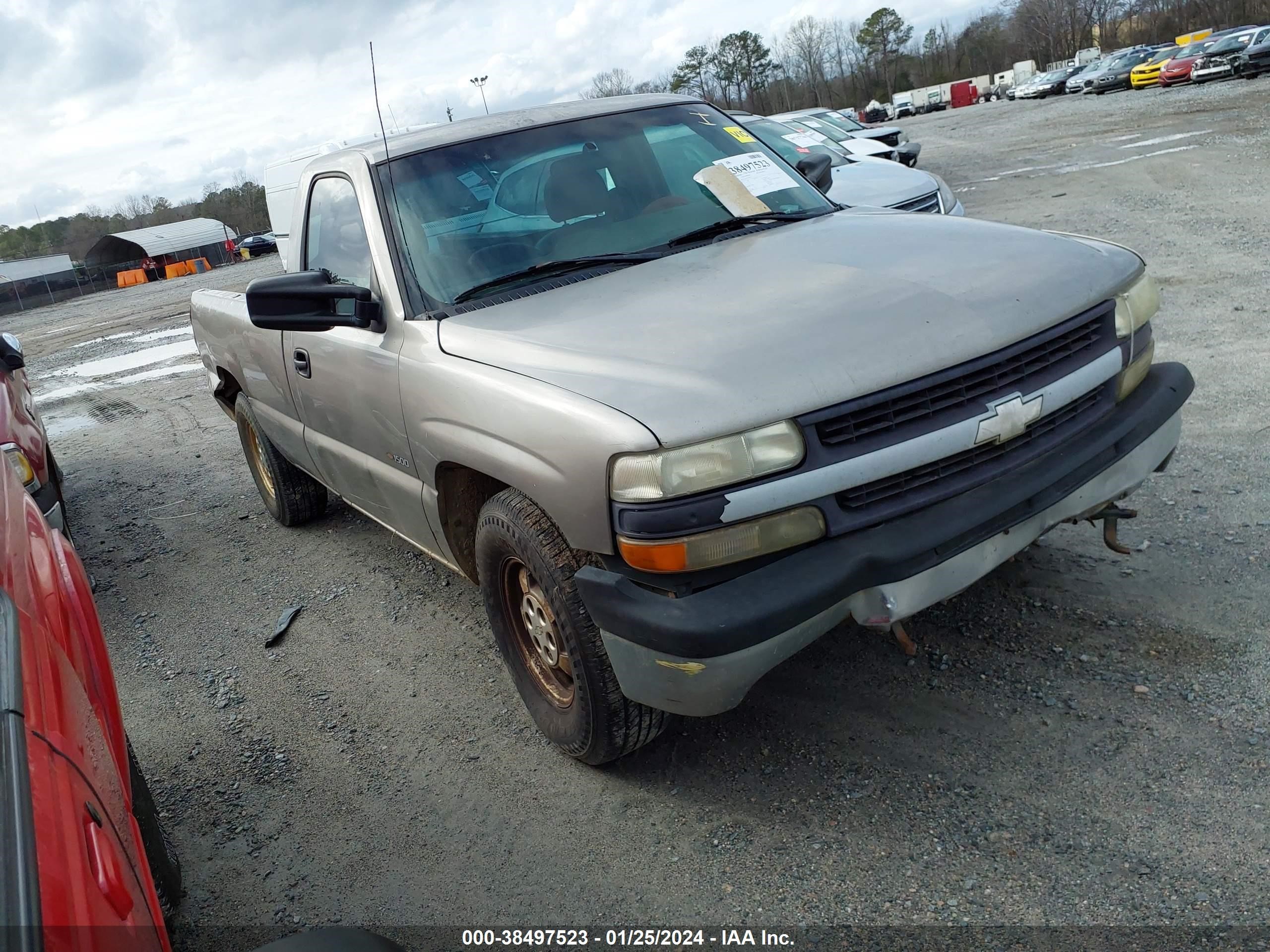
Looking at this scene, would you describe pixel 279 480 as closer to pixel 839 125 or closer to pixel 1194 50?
pixel 839 125

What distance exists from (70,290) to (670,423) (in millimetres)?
48638

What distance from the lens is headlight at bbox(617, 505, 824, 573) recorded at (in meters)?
2.30

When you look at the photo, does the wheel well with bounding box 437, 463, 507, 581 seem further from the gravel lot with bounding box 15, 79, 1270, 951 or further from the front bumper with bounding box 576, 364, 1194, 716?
the front bumper with bounding box 576, 364, 1194, 716

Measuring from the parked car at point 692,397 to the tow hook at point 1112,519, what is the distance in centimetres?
1

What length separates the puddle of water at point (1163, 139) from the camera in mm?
16578

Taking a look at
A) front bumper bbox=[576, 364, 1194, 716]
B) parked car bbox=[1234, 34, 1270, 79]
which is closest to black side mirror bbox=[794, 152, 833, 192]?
front bumper bbox=[576, 364, 1194, 716]

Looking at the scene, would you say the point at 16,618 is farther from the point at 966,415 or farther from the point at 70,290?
the point at 70,290

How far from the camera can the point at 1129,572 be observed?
3.54 meters

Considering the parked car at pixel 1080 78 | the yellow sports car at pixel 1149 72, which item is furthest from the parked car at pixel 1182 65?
the parked car at pixel 1080 78

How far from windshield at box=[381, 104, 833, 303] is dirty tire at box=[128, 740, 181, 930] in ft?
5.45

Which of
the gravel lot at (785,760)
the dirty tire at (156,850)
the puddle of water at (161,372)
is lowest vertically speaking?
the gravel lot at (785,760)

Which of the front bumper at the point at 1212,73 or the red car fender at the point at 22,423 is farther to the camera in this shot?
the front bumper at the point at 1212,73

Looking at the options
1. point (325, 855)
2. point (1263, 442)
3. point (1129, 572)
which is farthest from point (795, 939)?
point (1263, 442)

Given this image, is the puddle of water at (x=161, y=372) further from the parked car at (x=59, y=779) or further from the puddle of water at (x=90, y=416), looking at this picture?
the parked car at (x=59, y=779)
